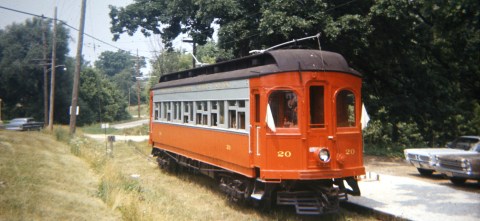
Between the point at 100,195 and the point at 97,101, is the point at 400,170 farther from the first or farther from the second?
the point at 97,101

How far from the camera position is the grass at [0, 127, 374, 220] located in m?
7.77

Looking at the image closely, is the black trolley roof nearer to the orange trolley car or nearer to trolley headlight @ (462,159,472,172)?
the orange trolley car

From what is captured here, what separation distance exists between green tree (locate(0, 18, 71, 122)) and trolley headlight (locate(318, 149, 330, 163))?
62.4ft

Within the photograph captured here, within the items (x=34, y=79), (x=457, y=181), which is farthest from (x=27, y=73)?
(x=457, y=181)

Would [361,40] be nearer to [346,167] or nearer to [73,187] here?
[346,167]

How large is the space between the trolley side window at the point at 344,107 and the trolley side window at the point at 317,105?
41 cm

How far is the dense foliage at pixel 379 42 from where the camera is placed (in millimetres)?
17812

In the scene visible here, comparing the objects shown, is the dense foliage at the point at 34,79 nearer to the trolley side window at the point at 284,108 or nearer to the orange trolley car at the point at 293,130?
the orange trolley car at the point at 293,130

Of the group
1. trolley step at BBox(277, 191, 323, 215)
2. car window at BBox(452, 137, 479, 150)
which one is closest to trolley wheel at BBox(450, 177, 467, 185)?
car window at BBox(452, 137, 479, 150)

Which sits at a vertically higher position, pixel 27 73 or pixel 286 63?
pixel 27 73

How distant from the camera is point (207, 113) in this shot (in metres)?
11.5

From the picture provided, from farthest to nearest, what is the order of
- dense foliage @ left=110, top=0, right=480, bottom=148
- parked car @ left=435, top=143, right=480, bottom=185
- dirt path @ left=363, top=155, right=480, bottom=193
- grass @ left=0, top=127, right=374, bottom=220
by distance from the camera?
1. dense foliage @ left=110, top=0, right=480, bottom=148
2. dirt path @ left=363, top=155, right=480, bottom=193
3. parked car @ left=435, top=143, right=480, bottom=185
4. grass @ left=0, top=127, right=374, bottom=220

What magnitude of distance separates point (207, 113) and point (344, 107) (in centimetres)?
369

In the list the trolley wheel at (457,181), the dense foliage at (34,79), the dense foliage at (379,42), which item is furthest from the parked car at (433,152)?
the dense foliage at (34,79)
